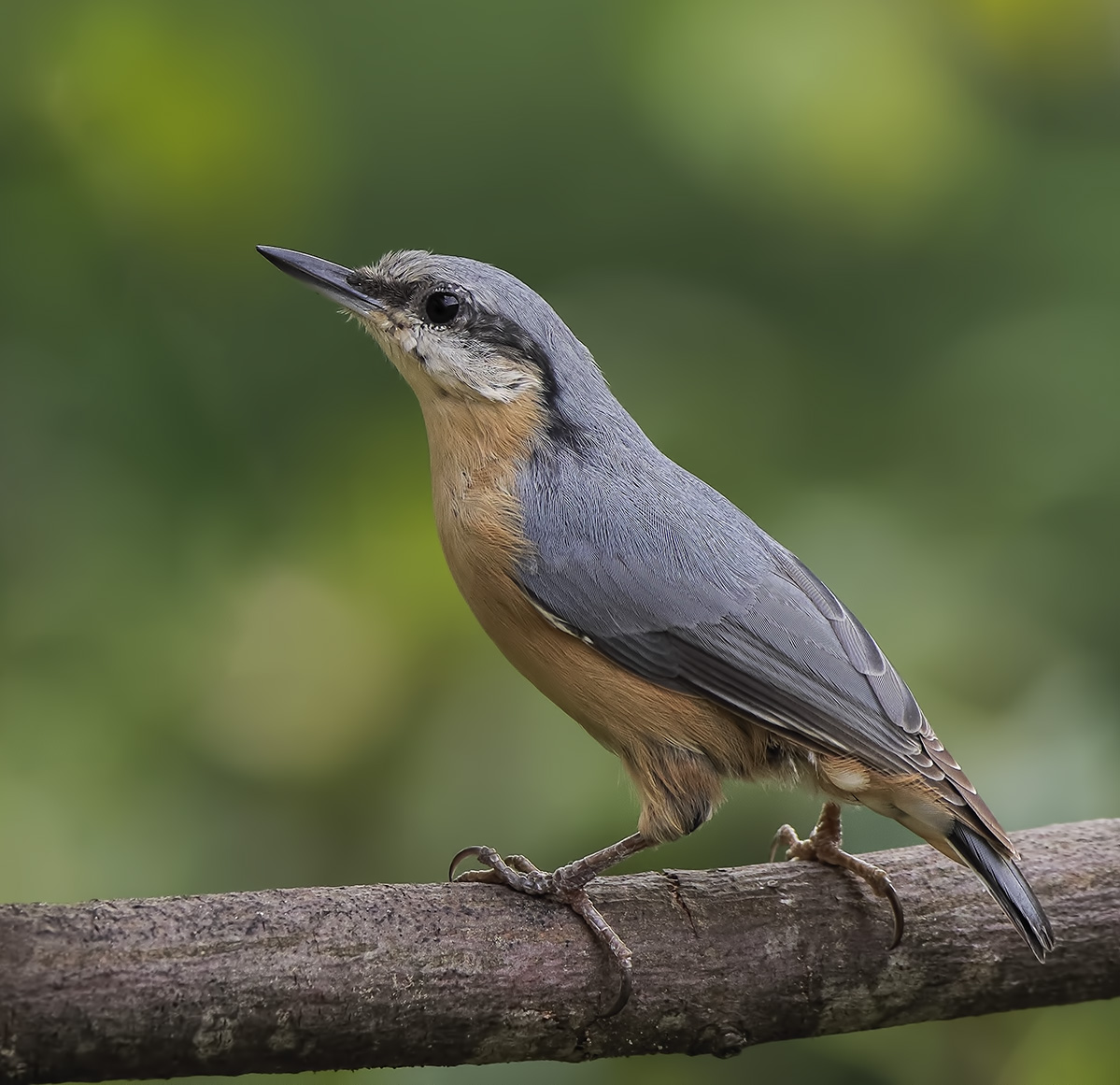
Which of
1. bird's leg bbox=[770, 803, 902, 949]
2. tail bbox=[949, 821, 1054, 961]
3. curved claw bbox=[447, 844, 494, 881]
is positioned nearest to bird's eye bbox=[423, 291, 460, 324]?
curved claw bbox=[447, 844, 494, 881]

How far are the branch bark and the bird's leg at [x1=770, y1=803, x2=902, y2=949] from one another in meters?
0.03

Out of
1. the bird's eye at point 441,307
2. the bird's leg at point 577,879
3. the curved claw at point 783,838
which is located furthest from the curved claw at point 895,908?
the bird's eye at point 441,307

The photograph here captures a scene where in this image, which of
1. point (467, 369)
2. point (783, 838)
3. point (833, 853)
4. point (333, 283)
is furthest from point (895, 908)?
point (333, 283)

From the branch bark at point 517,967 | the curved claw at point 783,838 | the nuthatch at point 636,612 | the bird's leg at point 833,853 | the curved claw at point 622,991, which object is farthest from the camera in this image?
the curved claw at point 783,838

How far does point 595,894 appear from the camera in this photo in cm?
262

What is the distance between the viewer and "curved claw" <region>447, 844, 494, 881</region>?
2.68m

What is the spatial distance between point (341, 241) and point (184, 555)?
0.96 metres

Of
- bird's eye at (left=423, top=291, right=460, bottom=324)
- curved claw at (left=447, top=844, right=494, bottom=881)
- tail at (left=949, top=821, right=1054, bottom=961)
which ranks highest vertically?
bird's eye at (left=423, top=291, right=460, bottom=324)

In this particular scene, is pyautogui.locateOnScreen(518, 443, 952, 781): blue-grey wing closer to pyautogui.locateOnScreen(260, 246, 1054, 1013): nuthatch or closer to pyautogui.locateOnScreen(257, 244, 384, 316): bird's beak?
pyautogui.locateOnScreen(260, 246, 1054, 1013): nuthatch

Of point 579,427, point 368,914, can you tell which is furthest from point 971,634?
point 368,914

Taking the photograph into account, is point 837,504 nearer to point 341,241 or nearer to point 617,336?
point 617,336

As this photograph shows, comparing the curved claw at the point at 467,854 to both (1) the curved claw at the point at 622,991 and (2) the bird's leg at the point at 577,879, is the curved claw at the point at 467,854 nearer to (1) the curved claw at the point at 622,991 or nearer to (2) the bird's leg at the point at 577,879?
(2) the bird's leg at the point at 577,879

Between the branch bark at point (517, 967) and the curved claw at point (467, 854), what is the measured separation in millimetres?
130

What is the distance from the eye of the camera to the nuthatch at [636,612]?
262 centimetres
